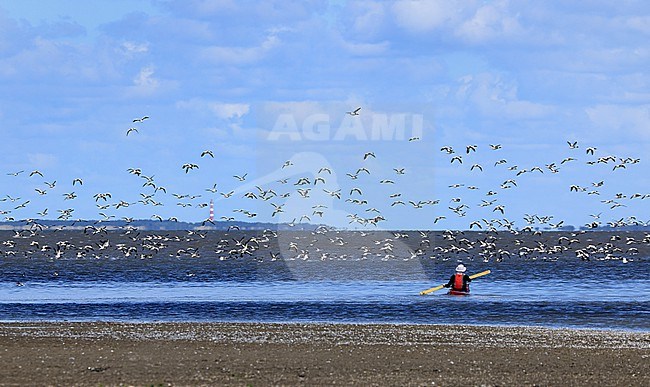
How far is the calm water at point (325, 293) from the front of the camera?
40625mm

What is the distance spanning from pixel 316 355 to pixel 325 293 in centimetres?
2844

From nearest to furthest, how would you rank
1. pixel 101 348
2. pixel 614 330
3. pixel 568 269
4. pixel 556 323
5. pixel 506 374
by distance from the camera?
pixel 506 374
pixel 101 348
pixel 614 330
pixel 556 323
pixel 568 269

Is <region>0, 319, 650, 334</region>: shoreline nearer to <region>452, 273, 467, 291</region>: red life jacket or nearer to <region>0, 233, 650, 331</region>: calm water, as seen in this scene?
<region>0, 233, 650, 331</region>: calm water

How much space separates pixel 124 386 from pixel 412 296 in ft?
105

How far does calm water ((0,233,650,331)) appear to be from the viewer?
40.6 m

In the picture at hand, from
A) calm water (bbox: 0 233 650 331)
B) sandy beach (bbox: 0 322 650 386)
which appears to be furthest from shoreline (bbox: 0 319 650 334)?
sandy beach (bbox: 0 322 650 386)

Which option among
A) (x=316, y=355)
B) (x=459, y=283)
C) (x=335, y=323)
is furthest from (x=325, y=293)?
(x=316, y=355)

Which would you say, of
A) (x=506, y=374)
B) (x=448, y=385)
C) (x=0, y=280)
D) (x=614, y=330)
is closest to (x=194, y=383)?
(x=448, y=385)

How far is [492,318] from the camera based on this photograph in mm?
39625

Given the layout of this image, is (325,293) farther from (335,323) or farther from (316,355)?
(316,355)

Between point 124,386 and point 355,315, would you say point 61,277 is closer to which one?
point 355,315

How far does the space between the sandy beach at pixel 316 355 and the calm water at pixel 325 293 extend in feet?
18.0

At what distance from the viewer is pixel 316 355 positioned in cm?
2605

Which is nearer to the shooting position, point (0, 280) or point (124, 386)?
point (124, 386)
